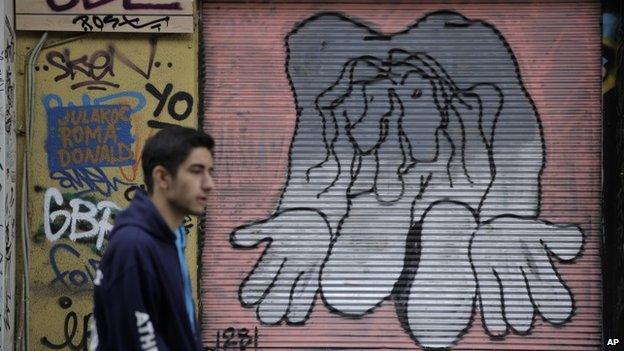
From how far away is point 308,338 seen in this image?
761 cm

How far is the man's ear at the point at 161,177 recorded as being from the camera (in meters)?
3.50

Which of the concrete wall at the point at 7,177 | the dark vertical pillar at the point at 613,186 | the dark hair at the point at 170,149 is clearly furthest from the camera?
the dark vertical pillar at the point at 613,186

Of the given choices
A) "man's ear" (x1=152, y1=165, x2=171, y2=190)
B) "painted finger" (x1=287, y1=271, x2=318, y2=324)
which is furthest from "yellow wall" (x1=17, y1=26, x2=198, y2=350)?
"man's ear" (x1=152, y1=165, x2=171, y2=190)

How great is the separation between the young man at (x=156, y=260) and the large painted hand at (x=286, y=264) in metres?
3.95

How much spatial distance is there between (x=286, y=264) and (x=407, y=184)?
3.40ft

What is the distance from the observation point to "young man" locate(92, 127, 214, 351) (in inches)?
130

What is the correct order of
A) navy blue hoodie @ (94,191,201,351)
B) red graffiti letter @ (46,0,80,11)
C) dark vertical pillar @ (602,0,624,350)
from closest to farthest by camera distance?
navy blue hoodie @ (94,191,201,351) < red graffiti letter @ (46,0,80,11) < dark vertical pillar @ (602,0,624,350)

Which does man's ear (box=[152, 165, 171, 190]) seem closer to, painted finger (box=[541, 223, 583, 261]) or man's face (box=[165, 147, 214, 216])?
man's face (box=[165, 147, 214, 216])

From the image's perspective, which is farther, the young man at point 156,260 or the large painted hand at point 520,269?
the large painted hand at point 520,269

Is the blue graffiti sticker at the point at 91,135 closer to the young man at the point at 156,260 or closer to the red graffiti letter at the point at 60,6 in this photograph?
the red graffiti letter at the point at 60,6

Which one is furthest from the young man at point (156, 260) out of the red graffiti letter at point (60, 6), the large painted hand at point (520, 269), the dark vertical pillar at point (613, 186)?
the dark vertical pillar at point (613, 186)

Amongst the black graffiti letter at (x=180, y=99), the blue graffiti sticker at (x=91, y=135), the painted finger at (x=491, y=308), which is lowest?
the painted finger at (x=491, y=308)

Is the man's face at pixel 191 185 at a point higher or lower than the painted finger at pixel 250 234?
higher

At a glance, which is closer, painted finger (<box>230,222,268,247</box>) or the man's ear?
the man's ear
